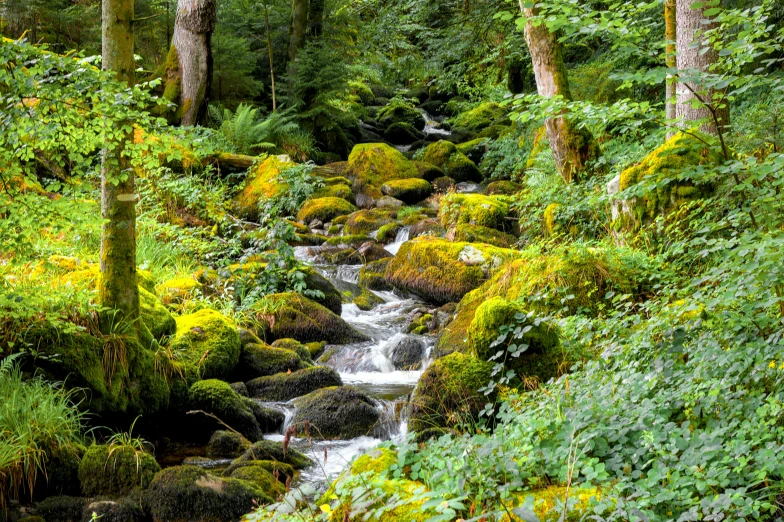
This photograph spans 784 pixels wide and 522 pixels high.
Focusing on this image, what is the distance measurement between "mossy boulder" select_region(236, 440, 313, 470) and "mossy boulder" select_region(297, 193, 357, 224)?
9401 millimetres

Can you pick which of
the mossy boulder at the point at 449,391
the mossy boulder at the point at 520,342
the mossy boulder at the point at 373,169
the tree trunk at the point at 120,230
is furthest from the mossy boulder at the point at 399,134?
the tree trunk at the point at 120,230

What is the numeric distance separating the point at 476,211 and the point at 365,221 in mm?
3055

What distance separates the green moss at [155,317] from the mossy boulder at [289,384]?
3.63 feet

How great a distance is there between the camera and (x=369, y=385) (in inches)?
301

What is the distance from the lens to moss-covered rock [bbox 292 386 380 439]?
249 inches

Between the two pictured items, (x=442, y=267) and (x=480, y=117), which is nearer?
(x=442, y=267)

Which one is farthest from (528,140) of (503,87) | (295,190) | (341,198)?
(503,87)

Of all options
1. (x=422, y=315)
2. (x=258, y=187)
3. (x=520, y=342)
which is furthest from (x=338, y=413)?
(x=258, y=187)

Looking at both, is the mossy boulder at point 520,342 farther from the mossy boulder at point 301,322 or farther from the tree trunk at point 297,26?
the tree trunk at point 297,26

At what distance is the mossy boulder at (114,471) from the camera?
4684 millimetres

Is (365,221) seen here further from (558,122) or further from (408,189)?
(558,122)

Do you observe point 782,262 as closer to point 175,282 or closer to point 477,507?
point 477,507

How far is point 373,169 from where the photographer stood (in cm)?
1680

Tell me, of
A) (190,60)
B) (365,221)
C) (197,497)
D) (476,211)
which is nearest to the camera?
(197,497)
